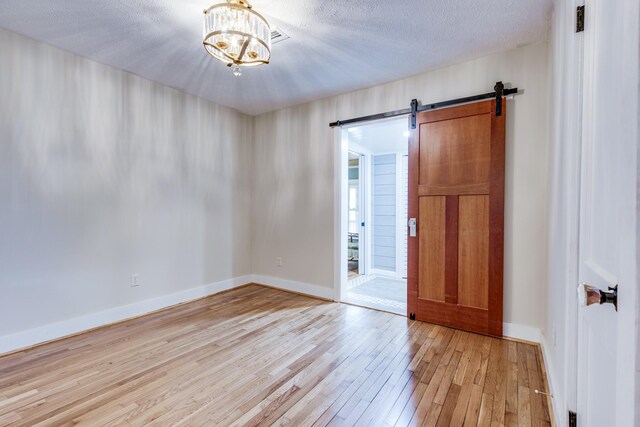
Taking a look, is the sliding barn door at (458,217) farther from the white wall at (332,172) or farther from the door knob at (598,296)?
the door knob at (598,296)

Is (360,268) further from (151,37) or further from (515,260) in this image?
(151,37)

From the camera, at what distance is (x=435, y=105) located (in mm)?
2930

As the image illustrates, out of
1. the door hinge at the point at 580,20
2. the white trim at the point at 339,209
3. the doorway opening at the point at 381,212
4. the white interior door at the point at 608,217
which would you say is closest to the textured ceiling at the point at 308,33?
the white trim at the point at 339,209

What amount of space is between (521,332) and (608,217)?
215 centimetres

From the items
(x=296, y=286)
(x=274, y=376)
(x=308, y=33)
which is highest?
(x=308, y=33)

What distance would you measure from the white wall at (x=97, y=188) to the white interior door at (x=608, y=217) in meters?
3.54

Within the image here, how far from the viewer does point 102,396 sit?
184cm

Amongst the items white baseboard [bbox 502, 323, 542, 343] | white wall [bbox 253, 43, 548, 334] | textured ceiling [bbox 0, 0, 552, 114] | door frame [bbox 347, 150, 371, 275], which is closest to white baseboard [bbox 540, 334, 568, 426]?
white baseboard [bbox 502, 323, 542, 343]

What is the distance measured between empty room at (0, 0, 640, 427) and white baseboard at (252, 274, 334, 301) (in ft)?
0.09

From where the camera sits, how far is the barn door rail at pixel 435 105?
2.57 m

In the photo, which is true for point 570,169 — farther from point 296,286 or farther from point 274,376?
point 296,286

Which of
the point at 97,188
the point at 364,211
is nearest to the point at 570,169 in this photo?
the point at 97,188

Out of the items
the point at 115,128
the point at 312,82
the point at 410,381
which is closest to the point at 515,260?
the point at 410,381

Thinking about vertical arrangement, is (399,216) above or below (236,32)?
below
